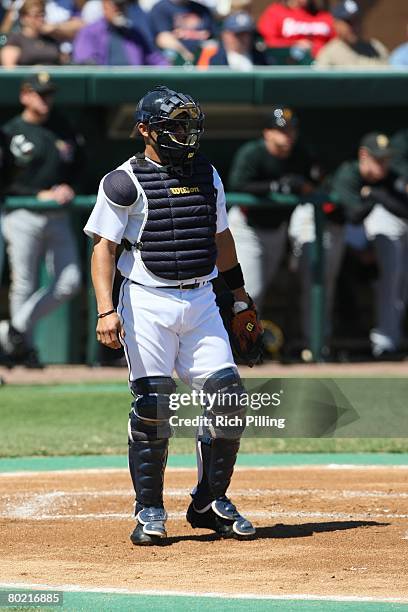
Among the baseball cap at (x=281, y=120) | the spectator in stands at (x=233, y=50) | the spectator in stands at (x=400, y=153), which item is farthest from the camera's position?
the spectator in stands at (x=233, y=50)

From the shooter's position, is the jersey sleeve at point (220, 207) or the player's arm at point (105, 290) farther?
the jersey sleeve at point (220, 207)

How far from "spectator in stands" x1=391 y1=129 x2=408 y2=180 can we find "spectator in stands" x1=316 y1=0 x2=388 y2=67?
2.49 ft

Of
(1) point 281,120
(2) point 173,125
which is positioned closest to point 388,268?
(1) point 281,120

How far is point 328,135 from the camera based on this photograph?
43.4 feet

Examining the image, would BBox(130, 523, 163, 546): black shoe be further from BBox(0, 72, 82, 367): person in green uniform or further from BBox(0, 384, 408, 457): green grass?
BBox(0, 72, 82, 367): person in green uniform

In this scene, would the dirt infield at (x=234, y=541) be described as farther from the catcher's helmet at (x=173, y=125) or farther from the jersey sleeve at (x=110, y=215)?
the catcher's helmet at (x=173, y=125)

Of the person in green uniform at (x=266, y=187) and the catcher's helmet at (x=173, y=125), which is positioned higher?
the catcher's helmet at (x=173, y=125)

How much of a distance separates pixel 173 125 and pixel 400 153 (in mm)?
6779

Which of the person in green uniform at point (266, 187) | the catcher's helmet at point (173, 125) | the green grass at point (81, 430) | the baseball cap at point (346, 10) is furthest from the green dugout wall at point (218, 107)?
→ the catcher's helmet at point (173, 125)

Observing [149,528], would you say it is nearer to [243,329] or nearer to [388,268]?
[243,329]

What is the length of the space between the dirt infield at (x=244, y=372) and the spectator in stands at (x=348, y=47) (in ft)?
9.35

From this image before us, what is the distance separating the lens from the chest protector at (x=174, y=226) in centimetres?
530

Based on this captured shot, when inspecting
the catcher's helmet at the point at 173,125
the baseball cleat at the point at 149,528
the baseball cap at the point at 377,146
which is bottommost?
the baseball cap at the point at 377,146

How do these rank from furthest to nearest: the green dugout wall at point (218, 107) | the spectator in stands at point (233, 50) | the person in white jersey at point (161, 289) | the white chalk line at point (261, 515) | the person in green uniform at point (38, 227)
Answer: the spectator in stands at point (233, 50), the green dugout wall at point (218, 107), the person in green uniform at point (38, 227), the white chalk line at point (261, 515), the person in white jersey at point (161, 289)
